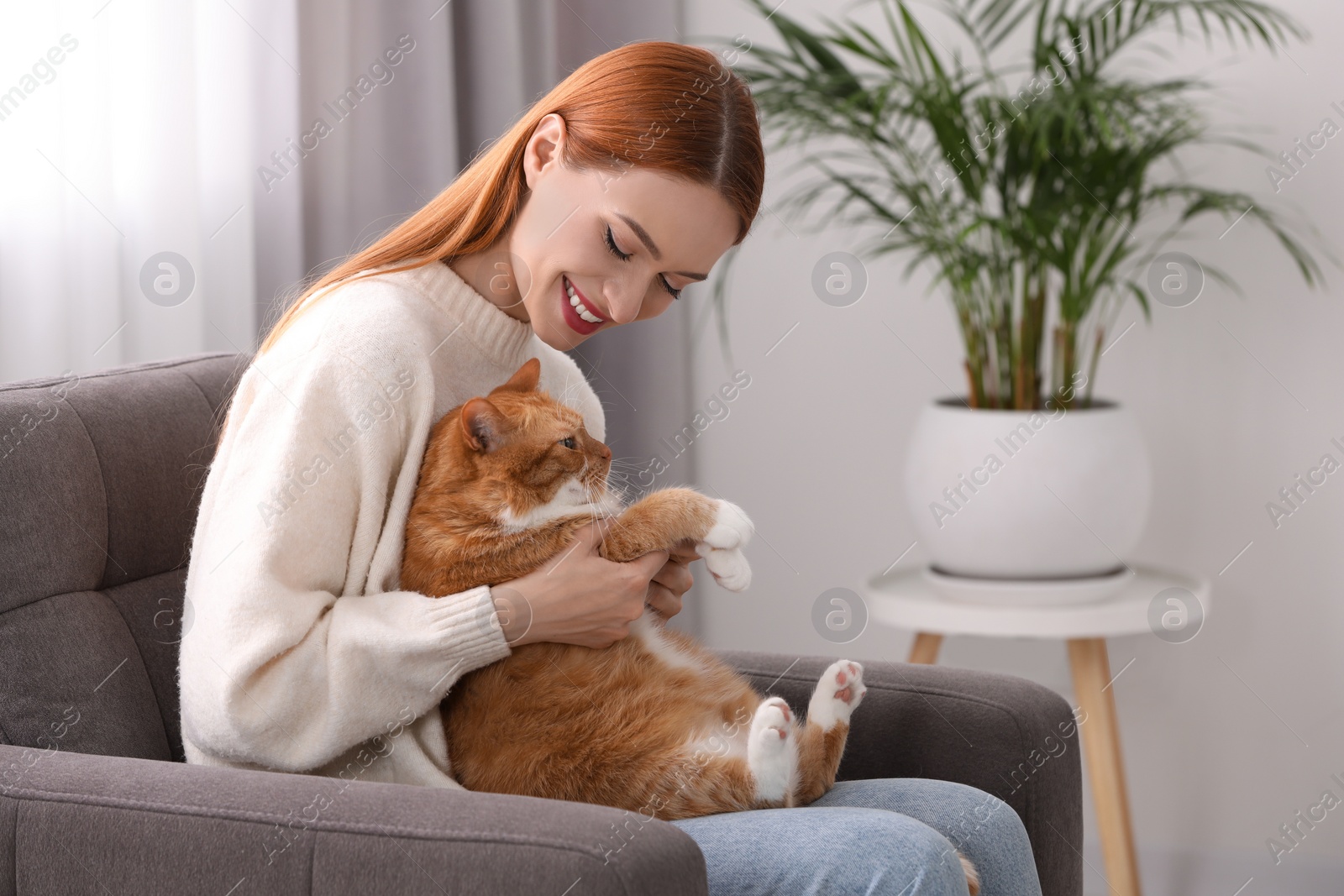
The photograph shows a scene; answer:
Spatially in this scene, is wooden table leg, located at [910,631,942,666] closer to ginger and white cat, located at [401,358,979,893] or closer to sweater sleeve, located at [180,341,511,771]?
ginger and white cat, located at [401,358,979,893]

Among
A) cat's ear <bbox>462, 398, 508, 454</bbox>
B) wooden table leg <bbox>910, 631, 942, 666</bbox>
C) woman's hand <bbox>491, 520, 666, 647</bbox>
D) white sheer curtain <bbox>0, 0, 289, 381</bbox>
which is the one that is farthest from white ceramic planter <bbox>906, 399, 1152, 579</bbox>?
white sheer curtain <bbox>0, 0, 289, 381</bbox>

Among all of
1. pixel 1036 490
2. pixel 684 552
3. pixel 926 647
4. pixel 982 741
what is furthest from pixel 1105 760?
pixel 684 552

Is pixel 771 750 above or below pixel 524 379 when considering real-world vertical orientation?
below

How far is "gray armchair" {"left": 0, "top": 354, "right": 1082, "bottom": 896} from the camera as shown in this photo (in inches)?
33.1

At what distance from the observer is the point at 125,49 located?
172cm

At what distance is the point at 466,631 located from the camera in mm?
1041

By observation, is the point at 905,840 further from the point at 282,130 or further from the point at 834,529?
the point at 834,529

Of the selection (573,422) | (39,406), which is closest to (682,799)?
(573,422)

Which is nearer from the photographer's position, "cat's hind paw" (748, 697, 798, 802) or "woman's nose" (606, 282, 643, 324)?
"cat's hind paw" (748, 697, 798, 802)

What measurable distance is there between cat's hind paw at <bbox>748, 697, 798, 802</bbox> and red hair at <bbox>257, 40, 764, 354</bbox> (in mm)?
508

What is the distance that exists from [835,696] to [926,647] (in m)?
0.95

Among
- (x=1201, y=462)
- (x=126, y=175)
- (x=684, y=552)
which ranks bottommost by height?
(x=1201, y=462)

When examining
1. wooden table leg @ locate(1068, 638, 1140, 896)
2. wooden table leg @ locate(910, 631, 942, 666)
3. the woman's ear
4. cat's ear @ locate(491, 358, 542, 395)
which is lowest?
wooden table leg @ locate(1068, 638, 1140, 896)

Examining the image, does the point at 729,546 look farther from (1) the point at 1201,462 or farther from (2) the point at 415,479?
(1) the point at 1201,462
